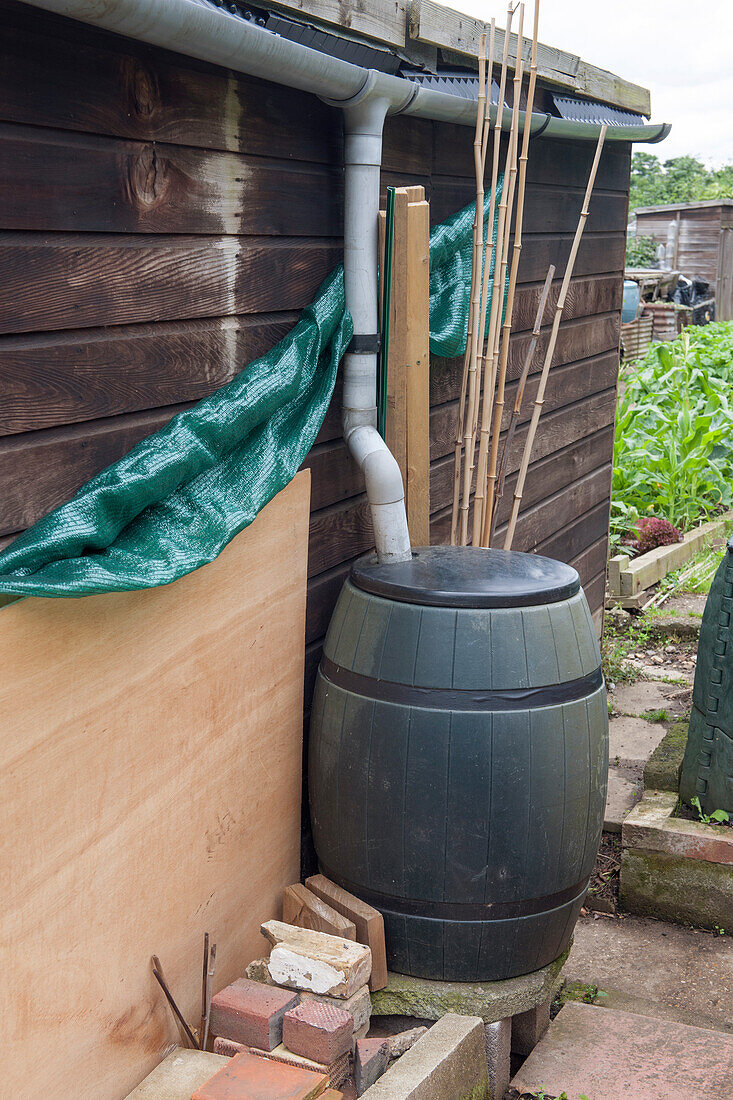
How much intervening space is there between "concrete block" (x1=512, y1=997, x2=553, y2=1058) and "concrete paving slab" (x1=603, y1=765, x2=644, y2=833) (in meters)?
1.12

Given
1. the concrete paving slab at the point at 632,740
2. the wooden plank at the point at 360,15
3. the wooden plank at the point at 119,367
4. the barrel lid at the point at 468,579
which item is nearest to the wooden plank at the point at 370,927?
the barrel lid at the point at 468,579

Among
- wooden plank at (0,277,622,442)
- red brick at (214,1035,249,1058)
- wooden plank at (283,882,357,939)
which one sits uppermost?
wooden plank at (0,277,622,442)

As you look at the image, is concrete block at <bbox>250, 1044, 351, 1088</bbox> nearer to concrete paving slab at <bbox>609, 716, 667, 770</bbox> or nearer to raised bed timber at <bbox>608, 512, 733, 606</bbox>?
concrete paving slab at <bbox>609, 716, 667, 770</bbox>

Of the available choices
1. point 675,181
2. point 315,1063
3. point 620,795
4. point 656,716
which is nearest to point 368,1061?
point 315,1063

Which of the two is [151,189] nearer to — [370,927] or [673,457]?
[370,927]

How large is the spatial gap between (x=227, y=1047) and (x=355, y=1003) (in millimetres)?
258

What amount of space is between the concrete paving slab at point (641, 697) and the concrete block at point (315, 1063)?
2866 mm

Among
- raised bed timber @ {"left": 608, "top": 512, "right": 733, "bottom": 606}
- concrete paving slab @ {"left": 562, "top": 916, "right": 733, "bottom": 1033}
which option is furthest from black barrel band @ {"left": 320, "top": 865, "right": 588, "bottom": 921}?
raised bed timber @ {"left": 608, "top": 512, "right": 733, "bottom": 606}

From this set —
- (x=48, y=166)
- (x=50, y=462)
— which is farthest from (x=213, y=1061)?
(x=48, y=166)

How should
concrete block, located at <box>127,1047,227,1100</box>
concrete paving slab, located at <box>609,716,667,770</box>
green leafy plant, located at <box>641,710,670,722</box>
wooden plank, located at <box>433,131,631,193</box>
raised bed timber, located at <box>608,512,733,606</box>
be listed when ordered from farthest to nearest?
raised bed timber, located at <box>608,512,733,606</box>
green leafy plant, located at <box>641,710,670,722</box>
concrete paving slab, located at <box>609,716,667,770</box>
wooden plank, located at <box>433,131,631,193</box>
concrete block, located at <box>127,1047,227,1100</box>

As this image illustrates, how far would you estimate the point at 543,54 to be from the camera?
3314mm

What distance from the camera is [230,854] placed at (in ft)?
7.15

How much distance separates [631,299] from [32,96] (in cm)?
1064

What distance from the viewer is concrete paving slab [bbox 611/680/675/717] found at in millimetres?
4586
